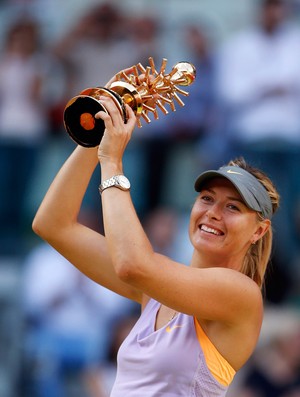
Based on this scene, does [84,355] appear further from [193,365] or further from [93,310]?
[193,365]

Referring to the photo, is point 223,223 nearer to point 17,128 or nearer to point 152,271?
point 152,271

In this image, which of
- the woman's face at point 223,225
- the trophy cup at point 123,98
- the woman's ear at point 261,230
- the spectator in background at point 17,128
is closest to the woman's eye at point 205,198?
the woman's face at point 223,225

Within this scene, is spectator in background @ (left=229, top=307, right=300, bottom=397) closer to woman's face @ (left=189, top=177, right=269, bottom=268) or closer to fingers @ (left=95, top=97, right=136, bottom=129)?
woman's face @ (left=189, top=177, right=269, bottom=268)

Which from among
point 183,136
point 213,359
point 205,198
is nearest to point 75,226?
point 205,198

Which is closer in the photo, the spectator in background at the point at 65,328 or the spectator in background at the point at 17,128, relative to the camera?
the spectator in background at the point at 65,328

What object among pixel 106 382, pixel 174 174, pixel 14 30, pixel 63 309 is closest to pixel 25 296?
pixel 63 309

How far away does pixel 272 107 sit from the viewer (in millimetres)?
7422

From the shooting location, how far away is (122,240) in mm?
3008

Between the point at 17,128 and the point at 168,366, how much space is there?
506 centimetres

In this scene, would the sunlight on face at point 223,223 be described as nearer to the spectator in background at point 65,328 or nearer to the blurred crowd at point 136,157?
the blurred crowd at point 136,157

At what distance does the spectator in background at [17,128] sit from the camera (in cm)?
795

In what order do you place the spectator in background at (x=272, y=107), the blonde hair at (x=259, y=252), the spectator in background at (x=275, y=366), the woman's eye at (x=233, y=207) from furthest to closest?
the spectator in background at (x=272, y=107)
the spectator in background at (x=275, y=366)
the blonde hair at (x=259, y=252)
the woman's eye at (x=233, y=207)

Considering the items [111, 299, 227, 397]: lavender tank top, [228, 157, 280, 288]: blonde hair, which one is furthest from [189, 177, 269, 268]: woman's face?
[111, 299, 227, 397]: lavender tank top

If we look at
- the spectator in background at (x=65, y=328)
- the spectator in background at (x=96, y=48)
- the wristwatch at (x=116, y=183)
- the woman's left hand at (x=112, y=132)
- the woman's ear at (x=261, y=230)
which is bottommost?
the spectator in background at (x=65, y=328)
